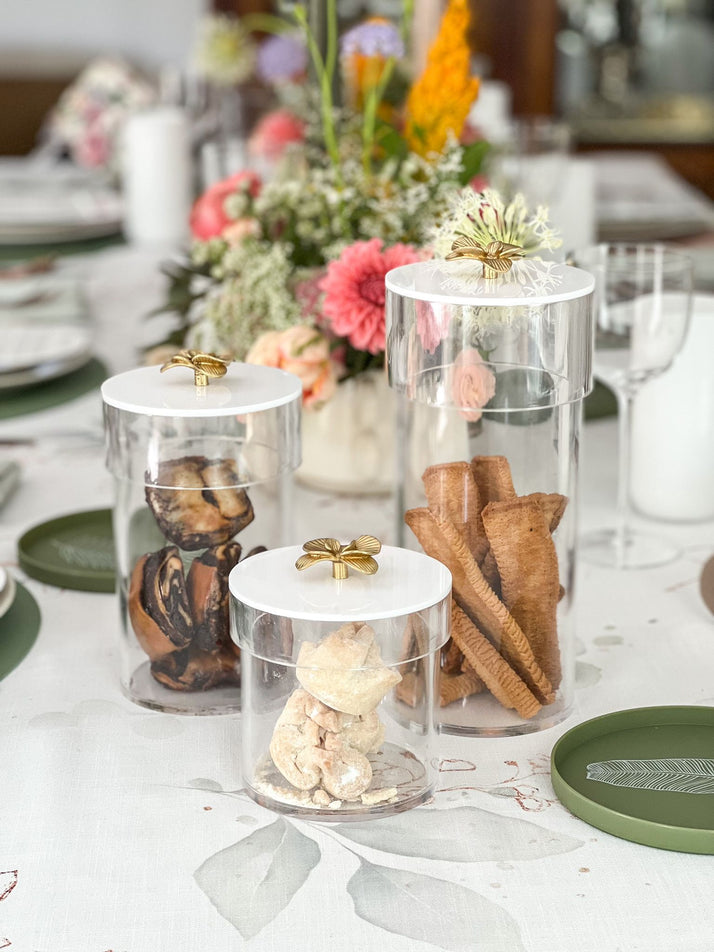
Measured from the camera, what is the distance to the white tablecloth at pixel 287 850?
57 cm

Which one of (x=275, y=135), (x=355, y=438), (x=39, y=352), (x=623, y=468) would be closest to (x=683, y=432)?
(x=623, y=468)

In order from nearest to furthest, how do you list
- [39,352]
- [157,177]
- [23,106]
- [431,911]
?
[431,911] → [39,352] → [157,177] → [23,106]

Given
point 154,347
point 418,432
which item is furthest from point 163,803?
point 154,347

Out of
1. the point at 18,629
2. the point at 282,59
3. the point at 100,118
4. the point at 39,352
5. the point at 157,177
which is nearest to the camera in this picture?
the point at 18,629

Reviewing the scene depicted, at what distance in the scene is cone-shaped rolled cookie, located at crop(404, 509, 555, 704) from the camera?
0.73m

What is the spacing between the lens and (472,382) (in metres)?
0.73

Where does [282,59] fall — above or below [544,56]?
below

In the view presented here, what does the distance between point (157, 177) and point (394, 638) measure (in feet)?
5.33

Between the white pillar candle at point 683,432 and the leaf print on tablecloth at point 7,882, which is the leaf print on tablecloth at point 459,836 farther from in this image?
the white pillar candle at point 683,432

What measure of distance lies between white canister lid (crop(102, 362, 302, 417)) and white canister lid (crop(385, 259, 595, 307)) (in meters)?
0.10

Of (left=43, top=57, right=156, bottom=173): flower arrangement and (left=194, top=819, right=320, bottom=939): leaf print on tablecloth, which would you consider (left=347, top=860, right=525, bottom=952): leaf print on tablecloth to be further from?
(left=43, top=57, right=156, bottom=173): flower arrangement

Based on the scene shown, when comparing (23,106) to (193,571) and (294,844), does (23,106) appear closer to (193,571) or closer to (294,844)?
(193,571)

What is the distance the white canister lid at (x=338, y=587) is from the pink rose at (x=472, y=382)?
11cm

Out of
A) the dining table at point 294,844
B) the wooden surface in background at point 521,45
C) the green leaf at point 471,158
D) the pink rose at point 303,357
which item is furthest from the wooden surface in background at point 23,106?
the dining table at point 294,844
